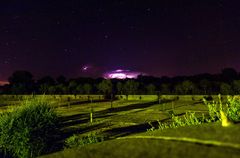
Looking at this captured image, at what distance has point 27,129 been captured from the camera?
15836mm

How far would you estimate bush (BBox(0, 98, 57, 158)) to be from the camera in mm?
15758

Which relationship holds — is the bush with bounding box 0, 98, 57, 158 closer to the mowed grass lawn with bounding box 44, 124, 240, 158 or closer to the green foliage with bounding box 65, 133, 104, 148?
the green foliage with bounding box 65, 133, 104, 148

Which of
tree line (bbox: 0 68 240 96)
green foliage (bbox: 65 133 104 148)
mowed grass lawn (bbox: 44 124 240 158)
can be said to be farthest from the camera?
tree line (bbox: 0 68 240 96)

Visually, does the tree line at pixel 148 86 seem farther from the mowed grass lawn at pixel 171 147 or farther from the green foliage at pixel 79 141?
the mowed grass lawn at pixel 171 147

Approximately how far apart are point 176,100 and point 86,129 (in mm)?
33235

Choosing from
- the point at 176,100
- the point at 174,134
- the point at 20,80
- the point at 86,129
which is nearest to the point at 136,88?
the point at 176,100

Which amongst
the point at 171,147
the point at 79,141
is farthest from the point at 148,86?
the point at 171,147

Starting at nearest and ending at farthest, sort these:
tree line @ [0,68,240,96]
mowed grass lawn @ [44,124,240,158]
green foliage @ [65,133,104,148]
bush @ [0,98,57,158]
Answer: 1. mowed grass lawn @ [44,124,240,158]
2. green foliage @ [65,133,104,148]
3. bush @ [0,98,57,158]
4. tree line @ [0,68,240,96]

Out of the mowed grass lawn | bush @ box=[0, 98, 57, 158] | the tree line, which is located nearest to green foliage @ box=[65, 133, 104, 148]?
bush @ box=[0, 98, 57, 158]

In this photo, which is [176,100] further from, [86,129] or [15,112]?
[15,112]

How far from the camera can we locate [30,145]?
52.2 feet

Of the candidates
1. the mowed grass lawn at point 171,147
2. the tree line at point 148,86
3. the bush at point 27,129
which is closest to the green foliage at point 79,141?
the bush at point 27,129

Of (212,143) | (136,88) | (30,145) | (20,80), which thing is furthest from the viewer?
(20,80)

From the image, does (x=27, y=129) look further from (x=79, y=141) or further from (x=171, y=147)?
(x=171, y=147)
